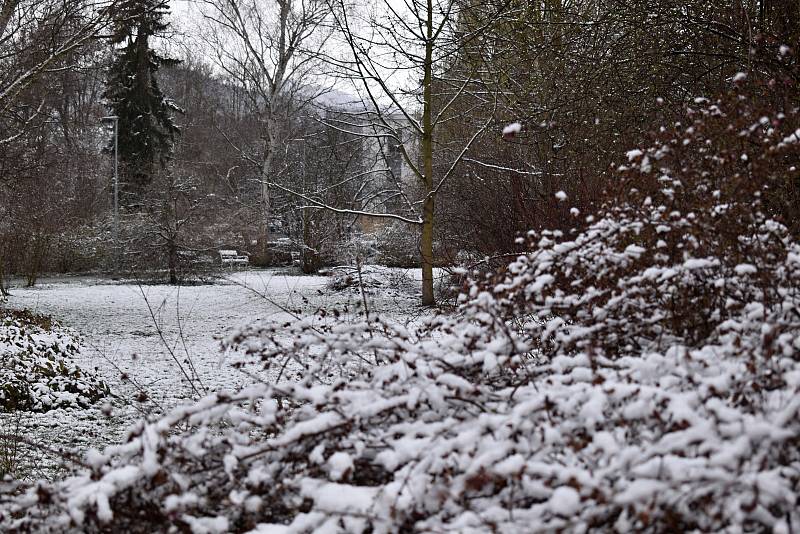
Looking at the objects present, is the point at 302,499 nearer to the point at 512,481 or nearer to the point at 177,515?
the point at 177,515

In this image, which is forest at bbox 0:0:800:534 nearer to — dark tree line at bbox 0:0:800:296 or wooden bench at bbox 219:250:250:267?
dark tree line at bbox 0:0:800:296

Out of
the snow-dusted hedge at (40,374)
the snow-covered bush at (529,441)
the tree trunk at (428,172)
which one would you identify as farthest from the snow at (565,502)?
the tree trunk at (428,172)

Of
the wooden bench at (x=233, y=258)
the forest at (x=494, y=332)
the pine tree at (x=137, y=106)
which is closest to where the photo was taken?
the forest at (x=494, y=332)

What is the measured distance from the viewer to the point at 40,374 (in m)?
7.05

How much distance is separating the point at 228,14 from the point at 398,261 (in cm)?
1030

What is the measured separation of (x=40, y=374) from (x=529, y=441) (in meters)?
6.59

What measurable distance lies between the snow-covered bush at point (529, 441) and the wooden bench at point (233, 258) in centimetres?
1909

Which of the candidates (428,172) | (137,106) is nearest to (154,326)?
(428,172)

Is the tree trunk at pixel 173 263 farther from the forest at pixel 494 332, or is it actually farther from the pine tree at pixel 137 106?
the pine tree at pixel 137 106

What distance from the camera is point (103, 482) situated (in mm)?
1973

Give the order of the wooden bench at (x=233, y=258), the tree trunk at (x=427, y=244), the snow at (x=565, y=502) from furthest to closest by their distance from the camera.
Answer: the wooden bench at (x=233, y=258)
the tree trunk at (x=427, y=244)
the snow at (x=565, y=502)

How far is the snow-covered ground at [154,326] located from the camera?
584 centimetres

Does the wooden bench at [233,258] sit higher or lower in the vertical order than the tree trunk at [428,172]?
lower

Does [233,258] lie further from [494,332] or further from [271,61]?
[494,332]
